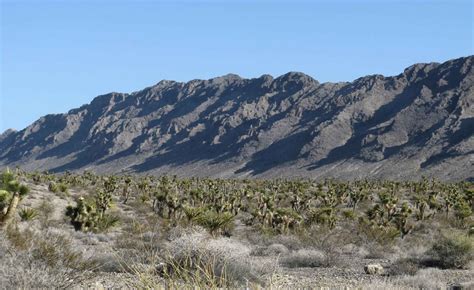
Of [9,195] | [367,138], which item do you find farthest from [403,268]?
[367,138]

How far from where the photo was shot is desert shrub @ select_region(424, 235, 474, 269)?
16.4 meters

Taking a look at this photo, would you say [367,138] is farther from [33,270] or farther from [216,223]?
[33,270]

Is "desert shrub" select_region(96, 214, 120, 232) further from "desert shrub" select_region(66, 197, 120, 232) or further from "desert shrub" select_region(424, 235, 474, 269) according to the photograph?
"desert shrub" select_region(424, 235, 474, 269)

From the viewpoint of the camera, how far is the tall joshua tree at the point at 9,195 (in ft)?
46.6

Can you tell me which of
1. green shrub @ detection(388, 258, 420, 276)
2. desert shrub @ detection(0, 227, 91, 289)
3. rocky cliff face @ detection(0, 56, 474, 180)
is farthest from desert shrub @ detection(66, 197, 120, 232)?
rocky cliff face @ detection(0, 56, 474, 180)

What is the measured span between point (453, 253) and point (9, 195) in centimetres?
1245

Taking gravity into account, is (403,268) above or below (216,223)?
below

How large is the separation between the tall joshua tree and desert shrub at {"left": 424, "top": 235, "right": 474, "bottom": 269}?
11.5 meters

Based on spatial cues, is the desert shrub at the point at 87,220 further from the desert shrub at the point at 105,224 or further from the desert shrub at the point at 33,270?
the desert shrub at the point at 33,270

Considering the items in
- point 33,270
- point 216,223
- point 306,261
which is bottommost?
point 306,261

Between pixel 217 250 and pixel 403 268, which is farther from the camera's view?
pixel 403 268

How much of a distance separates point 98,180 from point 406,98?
398 feet

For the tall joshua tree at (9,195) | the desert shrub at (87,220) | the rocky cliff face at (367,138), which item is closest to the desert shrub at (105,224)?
the desert shrub at (87,220)

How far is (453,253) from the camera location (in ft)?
54.3
